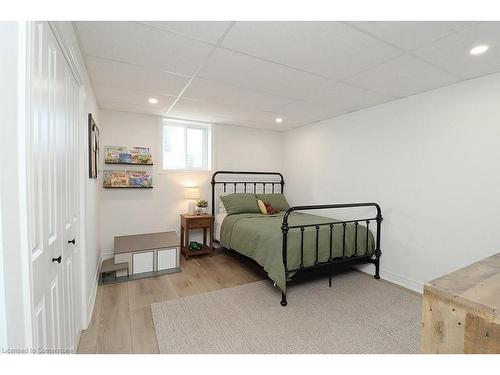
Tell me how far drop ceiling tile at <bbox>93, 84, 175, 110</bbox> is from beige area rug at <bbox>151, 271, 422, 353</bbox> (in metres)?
2.36

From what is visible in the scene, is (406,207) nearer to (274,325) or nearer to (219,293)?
(274,325)

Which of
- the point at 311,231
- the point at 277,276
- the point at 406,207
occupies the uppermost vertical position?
the point at 406,207

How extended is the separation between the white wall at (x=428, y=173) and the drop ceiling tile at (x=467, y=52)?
0.24 meters

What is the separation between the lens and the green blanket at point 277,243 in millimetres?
2426

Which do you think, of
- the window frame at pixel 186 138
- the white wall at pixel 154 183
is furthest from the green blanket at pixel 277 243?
the window frame at pixel 186 138

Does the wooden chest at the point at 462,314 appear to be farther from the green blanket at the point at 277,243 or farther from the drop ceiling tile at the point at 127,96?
the drop ceiling tile at the point at 127,96

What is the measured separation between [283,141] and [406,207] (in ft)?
8.77

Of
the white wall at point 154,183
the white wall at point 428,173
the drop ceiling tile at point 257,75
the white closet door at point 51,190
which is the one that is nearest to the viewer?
the white closet door at point 51,190

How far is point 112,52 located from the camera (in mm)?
1848

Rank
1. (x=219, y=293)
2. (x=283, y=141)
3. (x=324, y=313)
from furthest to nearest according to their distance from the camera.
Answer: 1. (x=283, y=141)
2. (x=219, y=293)
3. (x=324, y=313)

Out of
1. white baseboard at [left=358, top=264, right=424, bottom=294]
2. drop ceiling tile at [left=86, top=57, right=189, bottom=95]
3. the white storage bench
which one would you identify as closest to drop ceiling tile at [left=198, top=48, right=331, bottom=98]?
drop ceiling tile at [left=86, top=57, right=189, bottom=95]

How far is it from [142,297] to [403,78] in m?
3.45

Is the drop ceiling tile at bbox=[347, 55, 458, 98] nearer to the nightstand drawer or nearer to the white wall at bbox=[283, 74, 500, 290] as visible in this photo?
the white wall at bbox=[283, 74, 500, 290]
